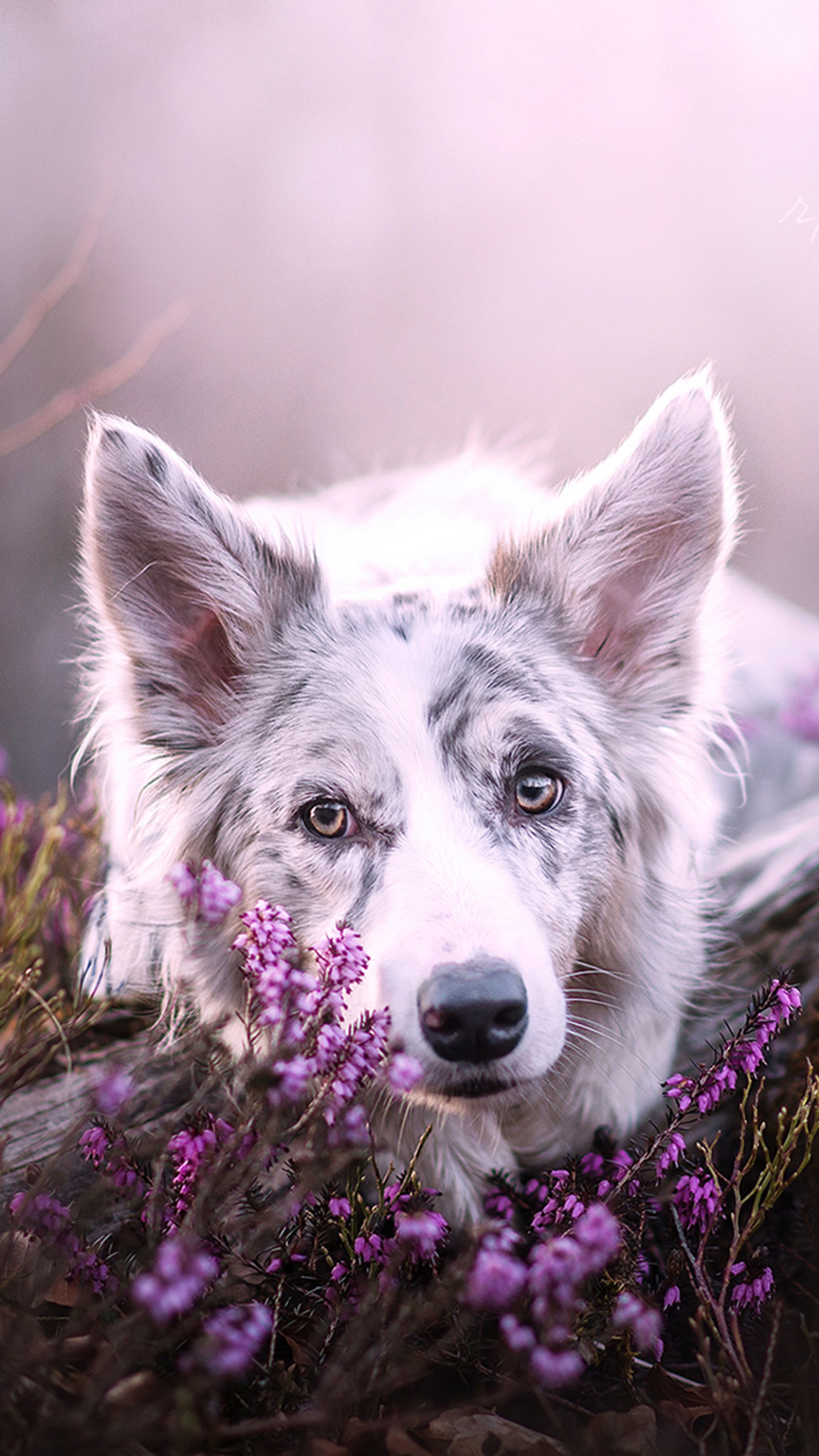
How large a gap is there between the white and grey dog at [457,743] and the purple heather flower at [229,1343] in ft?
1.65

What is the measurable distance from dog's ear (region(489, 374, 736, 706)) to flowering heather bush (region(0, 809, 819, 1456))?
0.91 m

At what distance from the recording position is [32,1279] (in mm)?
1349

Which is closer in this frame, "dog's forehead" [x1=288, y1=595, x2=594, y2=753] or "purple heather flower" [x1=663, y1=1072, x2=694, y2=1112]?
"purple heather flower" [x1=663, y1=1072, x2=694, y2=1112]

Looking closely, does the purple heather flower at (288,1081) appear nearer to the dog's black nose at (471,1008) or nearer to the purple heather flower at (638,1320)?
the dog's black nose at (471,1008)

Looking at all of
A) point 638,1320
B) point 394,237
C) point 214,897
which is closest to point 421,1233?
point 638,1320

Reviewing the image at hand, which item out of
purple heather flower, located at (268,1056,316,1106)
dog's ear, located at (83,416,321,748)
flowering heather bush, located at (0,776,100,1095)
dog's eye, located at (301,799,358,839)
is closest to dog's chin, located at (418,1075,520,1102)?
purple heather flower, located at (268,1056,316,1106)

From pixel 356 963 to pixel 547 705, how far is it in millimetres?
790

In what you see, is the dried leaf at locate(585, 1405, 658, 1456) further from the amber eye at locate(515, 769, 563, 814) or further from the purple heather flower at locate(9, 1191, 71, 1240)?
the amber eye at locate(515, 769, 563, 814)

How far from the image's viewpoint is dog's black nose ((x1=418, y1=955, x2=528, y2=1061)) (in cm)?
143

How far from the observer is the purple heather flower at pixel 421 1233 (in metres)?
1.18

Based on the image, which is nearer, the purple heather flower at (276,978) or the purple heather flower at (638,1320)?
the purple heather flower at (638,1320)

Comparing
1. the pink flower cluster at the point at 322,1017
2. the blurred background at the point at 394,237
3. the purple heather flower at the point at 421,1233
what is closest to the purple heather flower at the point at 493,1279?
the purple heather flower at the point at 421,1233

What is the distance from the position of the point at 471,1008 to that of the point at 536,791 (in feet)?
1.83

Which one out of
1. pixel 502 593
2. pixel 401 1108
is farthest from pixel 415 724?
pixel 401 1108
